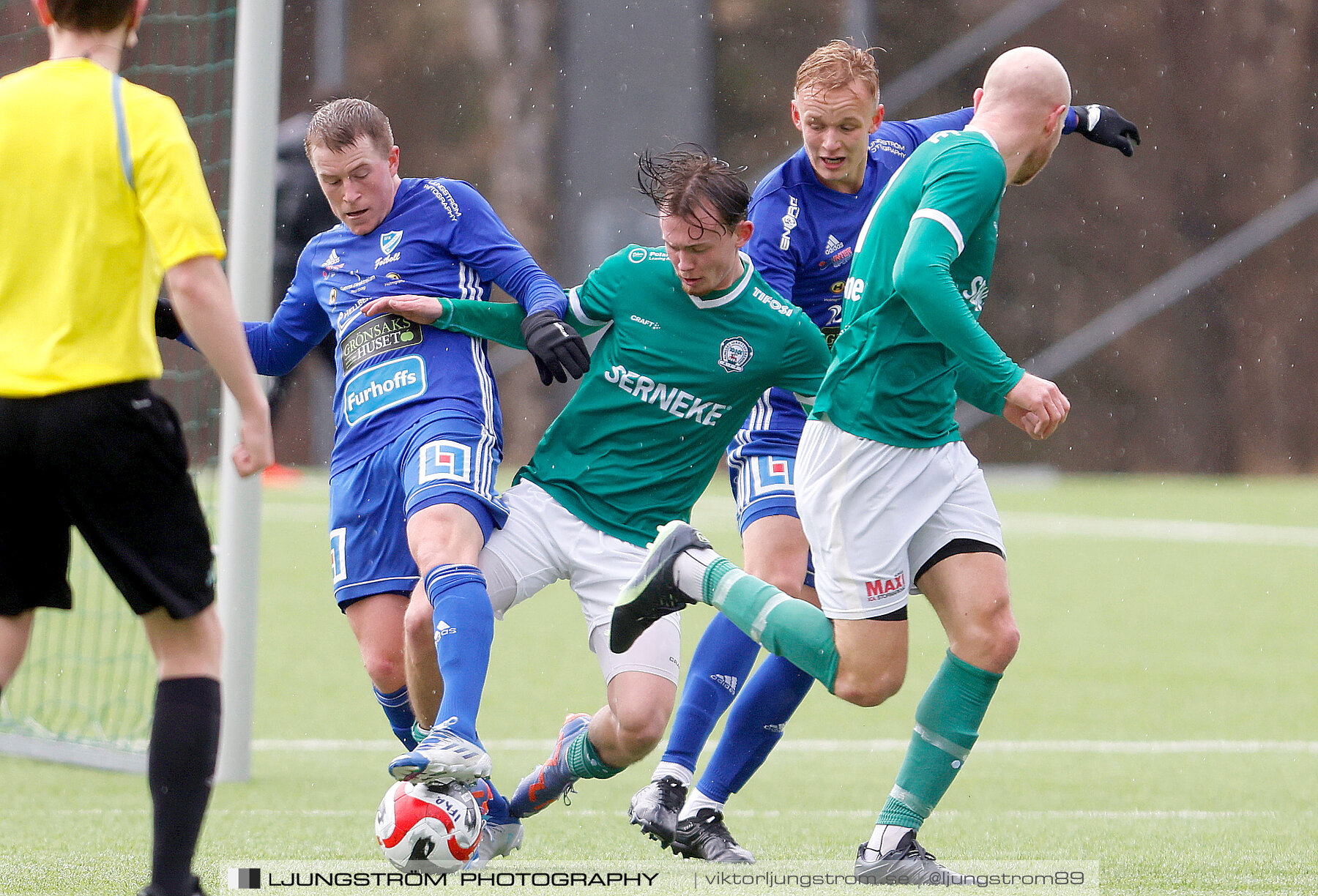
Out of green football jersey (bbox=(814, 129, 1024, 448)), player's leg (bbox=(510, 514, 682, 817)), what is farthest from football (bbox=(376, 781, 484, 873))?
green football jersey (bbox=(814, 129, 1024, 448))

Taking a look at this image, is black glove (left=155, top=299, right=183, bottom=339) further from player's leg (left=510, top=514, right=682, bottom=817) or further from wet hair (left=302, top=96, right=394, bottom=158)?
player's leg (left=510, top=514, right=682, bottom=817)

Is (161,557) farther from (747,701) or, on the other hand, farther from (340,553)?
(747,701)

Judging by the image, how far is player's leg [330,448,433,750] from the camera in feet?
12.8

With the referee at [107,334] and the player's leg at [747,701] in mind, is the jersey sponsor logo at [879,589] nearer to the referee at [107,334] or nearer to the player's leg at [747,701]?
the player's leg at [747,701]

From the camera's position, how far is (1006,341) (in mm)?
19703

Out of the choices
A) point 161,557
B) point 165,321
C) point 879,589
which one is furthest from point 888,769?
point 161,557

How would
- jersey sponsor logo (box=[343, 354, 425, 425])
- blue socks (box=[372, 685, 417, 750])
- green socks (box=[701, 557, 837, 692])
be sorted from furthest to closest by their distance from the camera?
1. blue socks (box=[372, 685, 417, 750])
2. jersey sponsor logo (box=[343, 354, 425, 425])
3. green socks (box=[701, 557, 837, 692])

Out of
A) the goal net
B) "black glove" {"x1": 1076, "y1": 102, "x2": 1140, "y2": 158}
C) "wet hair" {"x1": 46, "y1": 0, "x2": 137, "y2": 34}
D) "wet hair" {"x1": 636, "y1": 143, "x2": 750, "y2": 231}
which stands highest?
"wet hair" {"x1": 46, "y1": 0, "x2": 137, "y2": 34}

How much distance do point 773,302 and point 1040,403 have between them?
2.86 feet

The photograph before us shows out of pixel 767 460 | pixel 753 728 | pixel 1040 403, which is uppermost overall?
pixel 1040 403

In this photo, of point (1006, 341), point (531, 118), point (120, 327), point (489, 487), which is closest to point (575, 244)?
point (531, 118)

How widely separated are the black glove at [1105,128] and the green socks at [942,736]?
1.58m

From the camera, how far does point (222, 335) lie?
2609 millimetres

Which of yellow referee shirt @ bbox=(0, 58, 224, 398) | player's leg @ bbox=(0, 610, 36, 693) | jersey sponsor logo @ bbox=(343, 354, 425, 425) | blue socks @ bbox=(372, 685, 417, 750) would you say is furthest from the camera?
blue socks @ bbox=(372, 685, 417, 750)
